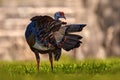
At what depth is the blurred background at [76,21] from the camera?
43.6 ft

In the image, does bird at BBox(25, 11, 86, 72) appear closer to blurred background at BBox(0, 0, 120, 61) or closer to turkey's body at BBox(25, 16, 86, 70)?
turkey's body at BBox(25, 16, 86, 70)

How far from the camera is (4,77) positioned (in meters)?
5.51

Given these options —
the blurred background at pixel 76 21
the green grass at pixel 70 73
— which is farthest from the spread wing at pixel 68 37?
the blurred background at pixel 76 21

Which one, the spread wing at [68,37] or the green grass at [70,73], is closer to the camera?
the spread wing at [68,37]

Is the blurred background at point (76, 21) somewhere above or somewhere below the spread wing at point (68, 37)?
below

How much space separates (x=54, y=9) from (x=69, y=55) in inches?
52.8

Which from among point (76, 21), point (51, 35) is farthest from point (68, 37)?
point (76, 21)

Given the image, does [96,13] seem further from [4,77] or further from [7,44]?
[4,77]

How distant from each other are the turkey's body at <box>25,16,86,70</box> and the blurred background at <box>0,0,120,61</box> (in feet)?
24.8

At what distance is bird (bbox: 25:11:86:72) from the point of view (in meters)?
5.30

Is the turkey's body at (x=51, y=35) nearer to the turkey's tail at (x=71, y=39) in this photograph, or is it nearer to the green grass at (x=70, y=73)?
the turkey's tail at (x=71, y=39)

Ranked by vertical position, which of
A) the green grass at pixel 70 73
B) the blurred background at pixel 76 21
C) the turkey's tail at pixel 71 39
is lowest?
the blurred background at pixel 76 21

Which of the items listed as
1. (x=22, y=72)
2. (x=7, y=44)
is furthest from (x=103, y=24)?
(x=22, y=72)

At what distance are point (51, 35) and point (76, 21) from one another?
7.82 meters
